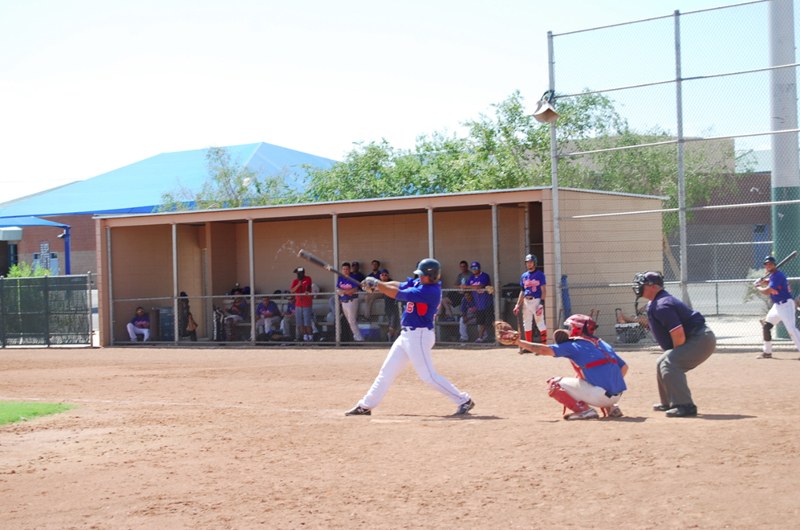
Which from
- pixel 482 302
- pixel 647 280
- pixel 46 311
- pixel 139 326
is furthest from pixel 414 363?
pixel 46 311

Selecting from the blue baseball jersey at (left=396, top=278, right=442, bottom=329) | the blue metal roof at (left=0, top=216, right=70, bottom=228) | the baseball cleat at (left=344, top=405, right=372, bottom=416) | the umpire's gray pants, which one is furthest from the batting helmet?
the blue metal roof at (left=0, top=216, right=70, bottom=228)

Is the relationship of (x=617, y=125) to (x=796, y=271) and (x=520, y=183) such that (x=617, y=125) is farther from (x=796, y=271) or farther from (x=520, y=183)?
(x=520, y=183)

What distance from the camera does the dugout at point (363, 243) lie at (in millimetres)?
16094

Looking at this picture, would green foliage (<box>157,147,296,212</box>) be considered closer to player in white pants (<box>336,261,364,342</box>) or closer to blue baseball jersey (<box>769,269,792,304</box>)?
player in white pants (<box>336,261,364,342</box>)

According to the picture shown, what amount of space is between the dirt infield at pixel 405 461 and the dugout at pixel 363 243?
557 cm

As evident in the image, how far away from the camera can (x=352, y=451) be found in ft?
21.5

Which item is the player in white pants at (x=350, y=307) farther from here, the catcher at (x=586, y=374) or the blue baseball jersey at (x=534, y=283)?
the catcher at (x=586, y=374)

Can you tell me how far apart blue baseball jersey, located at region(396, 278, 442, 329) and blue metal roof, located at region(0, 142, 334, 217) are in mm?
29213

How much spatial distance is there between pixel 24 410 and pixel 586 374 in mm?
6459

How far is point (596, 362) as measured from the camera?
7.53 meters

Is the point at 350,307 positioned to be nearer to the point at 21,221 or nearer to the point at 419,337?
the point at 419,337

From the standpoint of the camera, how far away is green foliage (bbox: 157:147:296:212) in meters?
34.6

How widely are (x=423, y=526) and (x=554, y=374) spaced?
24.8 ft

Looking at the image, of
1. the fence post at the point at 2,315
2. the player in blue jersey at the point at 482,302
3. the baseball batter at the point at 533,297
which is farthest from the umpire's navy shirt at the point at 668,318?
the fence post at the point at 2,315
